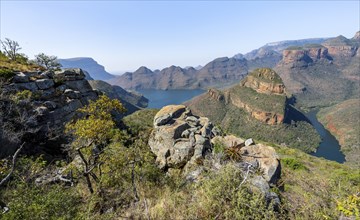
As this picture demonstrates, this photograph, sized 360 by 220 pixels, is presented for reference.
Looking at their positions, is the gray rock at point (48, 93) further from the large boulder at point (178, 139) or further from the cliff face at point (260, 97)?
the cliff face at point (260, 97)

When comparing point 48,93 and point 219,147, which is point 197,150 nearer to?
point 219,147

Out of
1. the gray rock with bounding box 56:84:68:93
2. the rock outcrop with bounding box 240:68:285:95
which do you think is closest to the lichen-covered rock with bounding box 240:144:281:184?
the gray rock with bounding box 56:84:68:93

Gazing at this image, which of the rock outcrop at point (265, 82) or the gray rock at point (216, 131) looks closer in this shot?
the gray rock at point (216, 131)

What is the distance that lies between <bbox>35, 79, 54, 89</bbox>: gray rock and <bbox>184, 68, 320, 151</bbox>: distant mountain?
10337 cm

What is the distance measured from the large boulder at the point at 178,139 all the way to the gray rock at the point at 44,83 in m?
9.91

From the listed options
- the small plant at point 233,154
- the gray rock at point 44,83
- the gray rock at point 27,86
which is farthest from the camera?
the gray rock at point 44,83

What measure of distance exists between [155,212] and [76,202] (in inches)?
112

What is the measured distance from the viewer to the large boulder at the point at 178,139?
37.7 feet

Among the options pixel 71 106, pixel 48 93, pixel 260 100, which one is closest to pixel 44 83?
pixel 48 93

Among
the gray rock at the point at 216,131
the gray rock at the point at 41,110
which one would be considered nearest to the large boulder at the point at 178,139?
the gray rock at the point at 216,131

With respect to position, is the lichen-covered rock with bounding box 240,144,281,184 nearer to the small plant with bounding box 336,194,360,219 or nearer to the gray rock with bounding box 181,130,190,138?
the gray rock with bounding box 181,130,190,138

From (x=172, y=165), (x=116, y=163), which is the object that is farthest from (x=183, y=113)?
(x=116, y=163)

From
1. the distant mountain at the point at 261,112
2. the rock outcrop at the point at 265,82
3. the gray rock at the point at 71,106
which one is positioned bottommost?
the distant mountain at the point at 261,112

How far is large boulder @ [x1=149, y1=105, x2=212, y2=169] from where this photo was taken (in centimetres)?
1148
